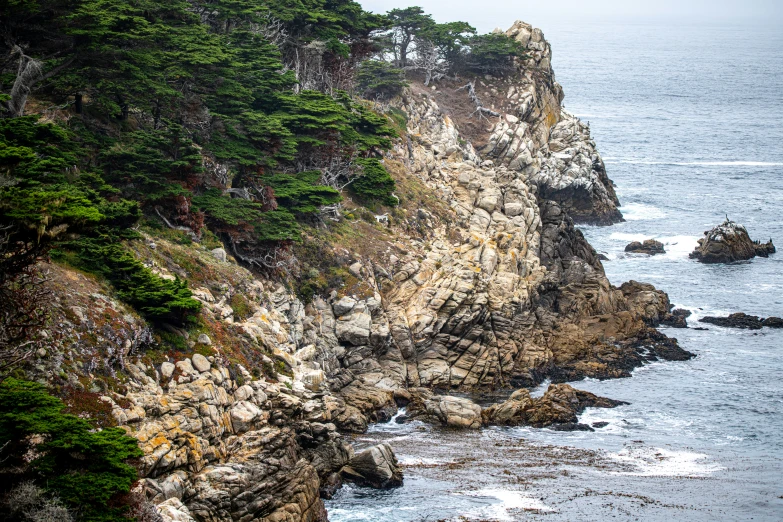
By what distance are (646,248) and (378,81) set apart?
28082 millimetres

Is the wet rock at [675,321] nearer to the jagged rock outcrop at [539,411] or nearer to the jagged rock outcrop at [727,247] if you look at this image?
the jagged rock outcrop at [727,247]

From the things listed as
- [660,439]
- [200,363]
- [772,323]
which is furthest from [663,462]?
[772,323]

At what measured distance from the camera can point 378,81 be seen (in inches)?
2785

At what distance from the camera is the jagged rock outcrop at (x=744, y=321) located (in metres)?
59.5

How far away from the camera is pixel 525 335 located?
50.1m

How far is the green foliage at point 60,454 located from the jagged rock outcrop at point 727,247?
205 feet

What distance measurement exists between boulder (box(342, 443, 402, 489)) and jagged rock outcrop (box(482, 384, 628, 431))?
914 centimetres

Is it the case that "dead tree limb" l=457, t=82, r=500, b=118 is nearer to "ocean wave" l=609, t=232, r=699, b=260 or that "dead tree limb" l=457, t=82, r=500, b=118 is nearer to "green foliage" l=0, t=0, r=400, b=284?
"ocean wave" l=609, t=232, r=699, b=260

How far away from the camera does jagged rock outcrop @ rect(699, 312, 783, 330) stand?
59531 millimetres

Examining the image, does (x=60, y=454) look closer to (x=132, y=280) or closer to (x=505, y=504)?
(x=132, y=280)

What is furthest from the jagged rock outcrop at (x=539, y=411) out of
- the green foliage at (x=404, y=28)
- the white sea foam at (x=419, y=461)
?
the green foliage at (x=404, y=28)

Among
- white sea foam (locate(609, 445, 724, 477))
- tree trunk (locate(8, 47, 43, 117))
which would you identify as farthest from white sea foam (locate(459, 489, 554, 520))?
tree trunk (locate(8, 47, 43, 117))

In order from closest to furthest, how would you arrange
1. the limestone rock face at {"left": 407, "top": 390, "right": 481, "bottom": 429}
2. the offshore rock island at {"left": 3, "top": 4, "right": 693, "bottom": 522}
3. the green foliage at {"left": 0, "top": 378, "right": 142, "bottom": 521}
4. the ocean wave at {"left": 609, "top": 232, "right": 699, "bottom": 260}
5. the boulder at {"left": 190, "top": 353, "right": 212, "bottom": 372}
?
the green foliage at {"left": 0, "top": 378, "right": 142, "bottom": 521} < the offshore rock island at {"left": 3, "top": 4, "right": 693, "bottom": 522} < the boulder at {"left": 190, "top": 353, "right": 212, "bottom": 372} < the limestone rock face at {"left": 407, "top": 390, "right": 481, "bottom": 429} < the ocean wave at {"left": 609, "top": 232, "right": 699, "bottom": 260}

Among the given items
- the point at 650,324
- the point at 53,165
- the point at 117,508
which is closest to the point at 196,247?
the point at 53,165
